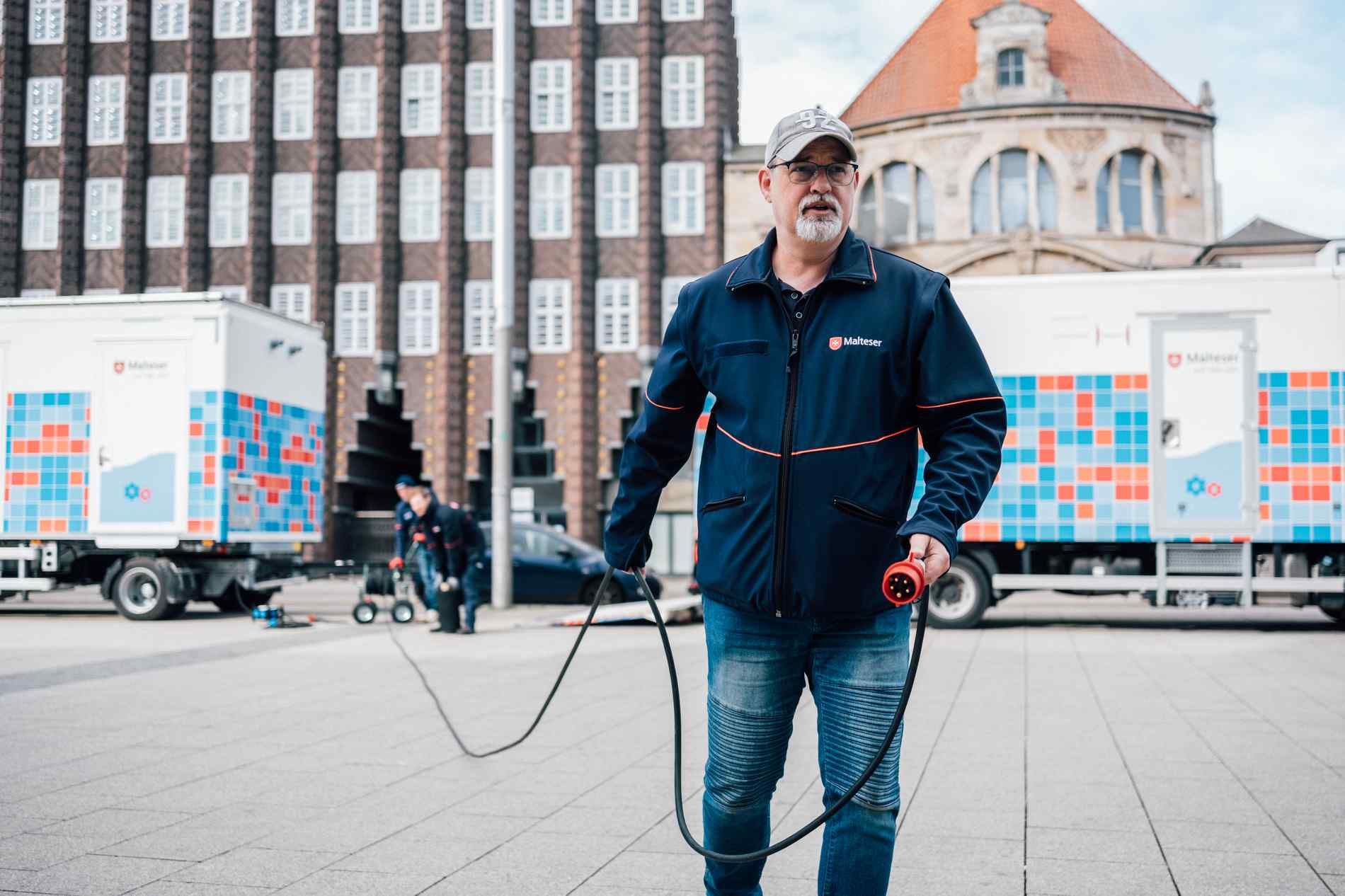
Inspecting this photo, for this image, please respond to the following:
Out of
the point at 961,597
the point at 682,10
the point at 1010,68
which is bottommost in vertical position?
the point at 961,597

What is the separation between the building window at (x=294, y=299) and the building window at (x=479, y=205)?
186 inches

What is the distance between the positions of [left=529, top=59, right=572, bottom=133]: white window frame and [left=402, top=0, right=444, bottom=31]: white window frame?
10.8ft

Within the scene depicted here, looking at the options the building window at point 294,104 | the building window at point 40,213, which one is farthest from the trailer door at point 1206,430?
the building window at point 40,213

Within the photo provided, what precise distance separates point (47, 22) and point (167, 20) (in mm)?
3611

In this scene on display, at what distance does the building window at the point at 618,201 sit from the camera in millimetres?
38500

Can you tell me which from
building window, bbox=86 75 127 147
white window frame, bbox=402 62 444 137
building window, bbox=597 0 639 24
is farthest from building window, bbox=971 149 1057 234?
building window, bbox=86 75 127 147

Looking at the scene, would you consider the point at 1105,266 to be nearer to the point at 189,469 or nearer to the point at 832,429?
the point at 189,469

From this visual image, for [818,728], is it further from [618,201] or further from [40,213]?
[40,213]

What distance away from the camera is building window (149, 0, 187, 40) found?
40781 mm

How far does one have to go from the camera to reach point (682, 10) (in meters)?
39.0

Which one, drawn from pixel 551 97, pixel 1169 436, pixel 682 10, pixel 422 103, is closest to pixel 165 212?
pixel 422 103

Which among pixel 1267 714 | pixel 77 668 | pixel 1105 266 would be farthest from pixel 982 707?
pixel 1105 266

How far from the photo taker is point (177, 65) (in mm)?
40656

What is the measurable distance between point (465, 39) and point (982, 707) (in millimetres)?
34227
